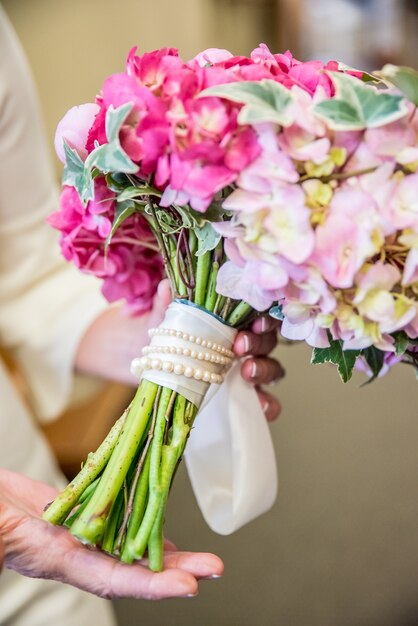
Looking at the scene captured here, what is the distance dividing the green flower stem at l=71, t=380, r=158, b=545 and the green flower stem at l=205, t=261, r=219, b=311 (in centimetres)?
6

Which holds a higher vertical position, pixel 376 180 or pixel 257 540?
pixel 376 180

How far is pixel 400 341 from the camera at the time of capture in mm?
410

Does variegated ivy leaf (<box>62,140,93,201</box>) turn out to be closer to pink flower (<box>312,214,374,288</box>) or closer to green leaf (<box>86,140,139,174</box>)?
green leaf (<box>86,140,139,174</box>)

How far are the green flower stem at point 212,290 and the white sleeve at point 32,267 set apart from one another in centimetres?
45

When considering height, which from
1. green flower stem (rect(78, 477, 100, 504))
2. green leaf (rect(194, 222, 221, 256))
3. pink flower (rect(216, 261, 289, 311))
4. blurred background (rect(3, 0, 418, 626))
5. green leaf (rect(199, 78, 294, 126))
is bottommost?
blurred background (rect(3, 0, 418, 626))

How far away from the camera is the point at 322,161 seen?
36 centimetres

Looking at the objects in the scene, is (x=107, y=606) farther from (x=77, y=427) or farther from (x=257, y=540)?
(x=77, y=427)

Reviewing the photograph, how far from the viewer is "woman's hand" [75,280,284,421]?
51cm

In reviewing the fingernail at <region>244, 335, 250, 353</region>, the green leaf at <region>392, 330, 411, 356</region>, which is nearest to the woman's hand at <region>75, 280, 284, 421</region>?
the fingernail at <region>244, 335, 250, 353</region>

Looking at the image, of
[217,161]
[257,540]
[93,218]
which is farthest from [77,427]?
[217,161]

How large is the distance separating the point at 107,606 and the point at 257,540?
23cm

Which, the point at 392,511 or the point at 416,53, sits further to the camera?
the point at 416,53

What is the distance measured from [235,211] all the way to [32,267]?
0.58 m

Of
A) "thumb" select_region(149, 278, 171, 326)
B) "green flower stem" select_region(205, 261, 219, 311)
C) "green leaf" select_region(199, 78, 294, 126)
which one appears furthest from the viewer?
"thumb" select_region(149, 278, 171, 326)
